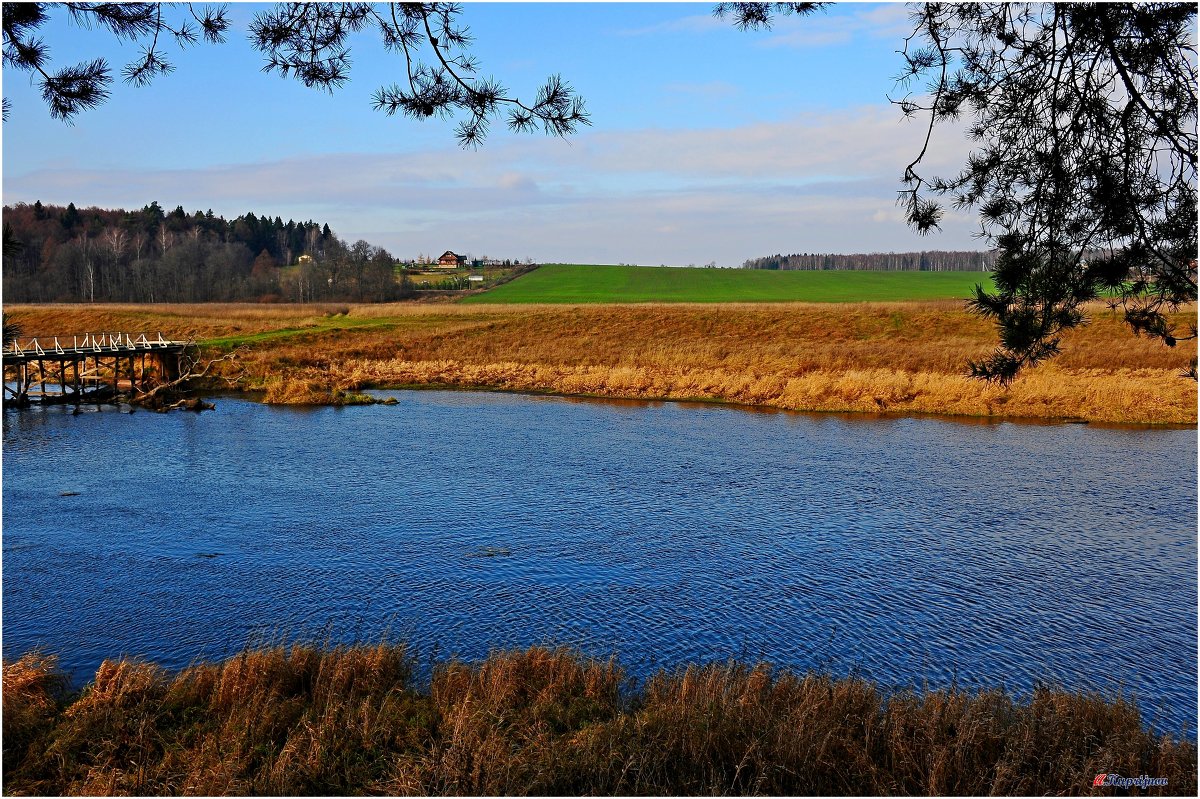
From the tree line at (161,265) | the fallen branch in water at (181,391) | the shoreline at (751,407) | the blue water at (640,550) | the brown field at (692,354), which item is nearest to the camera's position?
the blue water at (640,550)

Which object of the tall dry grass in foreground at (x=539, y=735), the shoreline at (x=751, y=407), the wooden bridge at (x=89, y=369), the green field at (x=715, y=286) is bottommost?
the tall dry grass in foreground at (x=539, y=735)

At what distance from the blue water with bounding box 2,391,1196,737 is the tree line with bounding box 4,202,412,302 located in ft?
221

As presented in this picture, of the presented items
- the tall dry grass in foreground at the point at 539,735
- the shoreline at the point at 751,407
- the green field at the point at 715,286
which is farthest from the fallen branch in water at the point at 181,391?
the green field at the point at 715,286

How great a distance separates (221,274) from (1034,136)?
98798 mm

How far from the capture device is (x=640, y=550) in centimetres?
1600

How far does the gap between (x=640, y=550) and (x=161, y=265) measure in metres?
88.1

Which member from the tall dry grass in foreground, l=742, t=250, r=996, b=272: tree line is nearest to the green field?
l=742, t=250, r=996, b=272: tree line

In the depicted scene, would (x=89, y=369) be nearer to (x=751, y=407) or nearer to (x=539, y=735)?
(x=751, y=407)

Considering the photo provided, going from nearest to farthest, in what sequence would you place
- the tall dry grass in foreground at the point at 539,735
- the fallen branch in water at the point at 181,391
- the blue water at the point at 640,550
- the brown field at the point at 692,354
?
1. the tall dry grass in foreground at the point at 539,735
2. the blue water at the point at 640,550
3. the brown field at the point at 692,354
4. the fallen branch in water at the point at 181,391

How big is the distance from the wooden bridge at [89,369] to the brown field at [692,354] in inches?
135

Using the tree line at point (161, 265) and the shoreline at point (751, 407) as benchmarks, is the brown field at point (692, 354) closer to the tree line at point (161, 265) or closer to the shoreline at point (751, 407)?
the shoreline at point (751, 407)

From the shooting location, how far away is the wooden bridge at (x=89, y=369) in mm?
34750

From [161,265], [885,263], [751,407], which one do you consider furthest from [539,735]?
[885,263]

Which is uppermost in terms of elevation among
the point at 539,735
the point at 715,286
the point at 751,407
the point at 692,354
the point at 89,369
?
the point at 715,286
